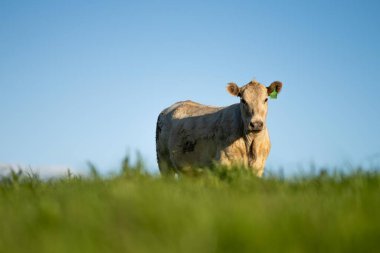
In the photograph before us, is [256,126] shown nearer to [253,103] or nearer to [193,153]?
[253,103]

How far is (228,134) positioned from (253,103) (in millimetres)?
842

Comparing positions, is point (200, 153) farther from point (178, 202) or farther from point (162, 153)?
point (178, 202)

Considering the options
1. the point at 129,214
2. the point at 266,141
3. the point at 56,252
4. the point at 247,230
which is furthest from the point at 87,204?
the point at 266,141

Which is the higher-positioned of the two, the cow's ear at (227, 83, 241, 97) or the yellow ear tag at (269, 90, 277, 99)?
the cow's ear at (227, 83, 241, 97)

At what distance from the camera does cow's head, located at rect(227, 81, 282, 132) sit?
941 cm

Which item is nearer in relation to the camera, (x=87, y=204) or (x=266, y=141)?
(x=87, y=204)

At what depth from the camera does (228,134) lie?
33.2 ft

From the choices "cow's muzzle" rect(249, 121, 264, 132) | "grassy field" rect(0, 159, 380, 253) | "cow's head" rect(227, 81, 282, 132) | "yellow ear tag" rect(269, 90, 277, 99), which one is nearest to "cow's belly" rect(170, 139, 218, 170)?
"cow's head" rect(227, 81, 282, 132)

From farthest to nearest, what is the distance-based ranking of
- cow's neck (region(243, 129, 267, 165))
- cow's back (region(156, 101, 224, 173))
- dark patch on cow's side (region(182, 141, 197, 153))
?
dark patch on cow's side (region(182, 141, 197, 153)) < cow's back (region(156, 101, 224, 173)) < cow's neck (region(243, 129, 267, 165))

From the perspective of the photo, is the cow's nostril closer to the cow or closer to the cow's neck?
the cow

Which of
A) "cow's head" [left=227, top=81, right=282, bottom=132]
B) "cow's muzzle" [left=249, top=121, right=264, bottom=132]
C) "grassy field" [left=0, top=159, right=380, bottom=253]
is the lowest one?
"grassy field" [left=0, top=159, right=380, bottom=253]

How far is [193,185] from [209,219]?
2.18 m

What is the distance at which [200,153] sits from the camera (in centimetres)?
1087

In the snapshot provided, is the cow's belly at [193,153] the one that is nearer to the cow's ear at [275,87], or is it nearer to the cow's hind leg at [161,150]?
the cow's hind leg at [161,150]
